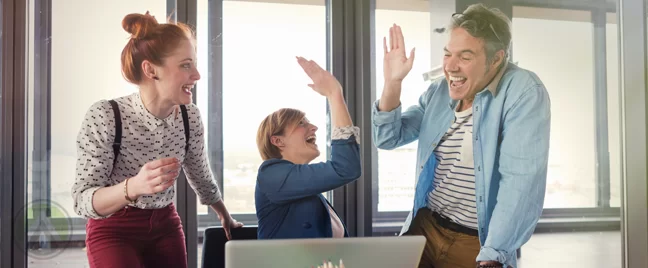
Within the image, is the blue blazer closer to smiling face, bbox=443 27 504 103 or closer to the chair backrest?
the chair backrest

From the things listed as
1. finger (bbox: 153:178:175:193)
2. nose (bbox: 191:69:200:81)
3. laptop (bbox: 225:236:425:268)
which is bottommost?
laptop (bbox: 225:236:425:268)

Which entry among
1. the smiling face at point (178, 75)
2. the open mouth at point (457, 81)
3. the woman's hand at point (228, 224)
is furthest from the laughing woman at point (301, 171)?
the open mouth at point (457, 81)

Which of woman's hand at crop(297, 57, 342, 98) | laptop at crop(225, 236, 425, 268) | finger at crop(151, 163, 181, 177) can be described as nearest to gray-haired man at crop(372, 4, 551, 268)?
woman's hand at crop(297, 57, 342, 98)

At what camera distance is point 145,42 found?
198 centimetres

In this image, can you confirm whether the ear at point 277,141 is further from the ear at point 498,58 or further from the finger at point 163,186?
the ear at point 498,58

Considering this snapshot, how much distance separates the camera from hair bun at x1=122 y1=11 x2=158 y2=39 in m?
1.99

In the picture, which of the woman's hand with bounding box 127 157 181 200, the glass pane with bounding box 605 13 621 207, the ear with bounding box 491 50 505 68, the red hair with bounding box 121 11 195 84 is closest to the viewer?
the woman's hand with bounding box 127 157 181 200

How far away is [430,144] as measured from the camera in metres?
2.11

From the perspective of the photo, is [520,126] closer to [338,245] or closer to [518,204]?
[518,204]

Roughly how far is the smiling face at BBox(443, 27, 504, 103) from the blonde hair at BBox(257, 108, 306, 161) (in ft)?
2.05

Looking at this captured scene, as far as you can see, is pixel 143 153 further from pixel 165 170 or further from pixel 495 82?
pixel 495 82

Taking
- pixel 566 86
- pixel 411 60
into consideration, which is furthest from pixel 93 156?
pixel 566 86

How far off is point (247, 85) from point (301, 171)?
17.3 inches

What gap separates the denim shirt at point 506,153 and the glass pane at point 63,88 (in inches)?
50.3
